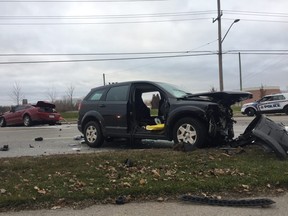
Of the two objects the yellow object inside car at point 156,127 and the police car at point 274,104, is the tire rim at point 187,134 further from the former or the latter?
the police car at point 274,104

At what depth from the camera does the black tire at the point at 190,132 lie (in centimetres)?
863

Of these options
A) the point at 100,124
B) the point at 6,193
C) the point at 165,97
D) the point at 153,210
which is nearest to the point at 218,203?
the point at 153,210

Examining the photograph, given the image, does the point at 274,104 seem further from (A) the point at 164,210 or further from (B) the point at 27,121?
(A) the point at 164,210

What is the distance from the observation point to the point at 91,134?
10.6 m

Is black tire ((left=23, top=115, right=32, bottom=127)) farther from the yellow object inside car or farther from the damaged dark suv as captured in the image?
the yellow object inside car

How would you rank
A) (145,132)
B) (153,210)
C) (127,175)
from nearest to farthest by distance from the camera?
(153,210), (127,175), (145,132)

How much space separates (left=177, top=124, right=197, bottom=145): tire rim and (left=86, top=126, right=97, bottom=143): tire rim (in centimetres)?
266

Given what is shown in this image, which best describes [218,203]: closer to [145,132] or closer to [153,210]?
[153,210]

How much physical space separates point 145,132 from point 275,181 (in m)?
4.20

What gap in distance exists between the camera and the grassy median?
558 centimetres

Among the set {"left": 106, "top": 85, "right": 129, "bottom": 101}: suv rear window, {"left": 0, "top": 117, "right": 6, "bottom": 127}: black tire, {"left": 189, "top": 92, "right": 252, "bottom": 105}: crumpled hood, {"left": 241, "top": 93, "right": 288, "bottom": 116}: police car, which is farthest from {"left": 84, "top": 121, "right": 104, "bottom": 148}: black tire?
{"left": 241, "top": 93, "right": 288, "bottom": 116}: police car

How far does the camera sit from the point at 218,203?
5199 millimetres

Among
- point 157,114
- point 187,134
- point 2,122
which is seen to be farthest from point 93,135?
point 2,122

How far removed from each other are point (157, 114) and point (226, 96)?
220 cm
